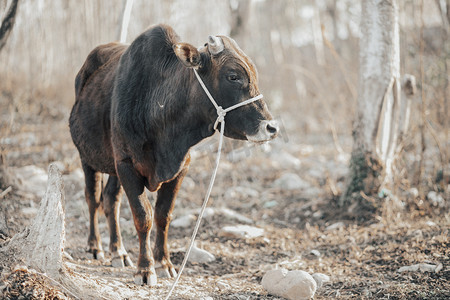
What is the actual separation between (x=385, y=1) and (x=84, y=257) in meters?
4.73

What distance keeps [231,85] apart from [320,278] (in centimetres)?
190

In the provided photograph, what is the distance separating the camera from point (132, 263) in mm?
4883

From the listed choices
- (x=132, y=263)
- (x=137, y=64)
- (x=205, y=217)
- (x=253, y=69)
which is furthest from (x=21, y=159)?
(x=253, y=69)

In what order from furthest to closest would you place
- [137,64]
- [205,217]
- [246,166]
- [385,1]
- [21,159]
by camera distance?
[246,166], [21,159], [205,217], [385,1], [137,64]

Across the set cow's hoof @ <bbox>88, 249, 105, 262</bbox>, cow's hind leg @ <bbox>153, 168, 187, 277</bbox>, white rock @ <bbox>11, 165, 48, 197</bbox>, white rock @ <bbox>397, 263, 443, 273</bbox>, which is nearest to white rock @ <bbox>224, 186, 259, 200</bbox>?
white rock @ <bbox>11, 165, 48, 197</bbox>

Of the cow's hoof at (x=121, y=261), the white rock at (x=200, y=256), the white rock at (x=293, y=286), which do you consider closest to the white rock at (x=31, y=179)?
the cow's hoof at (x=121, y=261)

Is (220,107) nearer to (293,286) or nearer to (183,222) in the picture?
(293,286)

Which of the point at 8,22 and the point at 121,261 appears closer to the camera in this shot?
the point at 121,261

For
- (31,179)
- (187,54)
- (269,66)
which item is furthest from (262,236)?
(269,66)

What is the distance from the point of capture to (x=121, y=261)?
477 cm

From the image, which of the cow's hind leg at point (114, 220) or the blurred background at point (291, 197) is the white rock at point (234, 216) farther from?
the cow's hind leg at point (114, 220)

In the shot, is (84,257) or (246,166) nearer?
(84,257)

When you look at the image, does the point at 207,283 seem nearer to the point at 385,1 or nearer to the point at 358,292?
the point at 358,292

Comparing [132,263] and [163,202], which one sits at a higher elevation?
[163,202]
